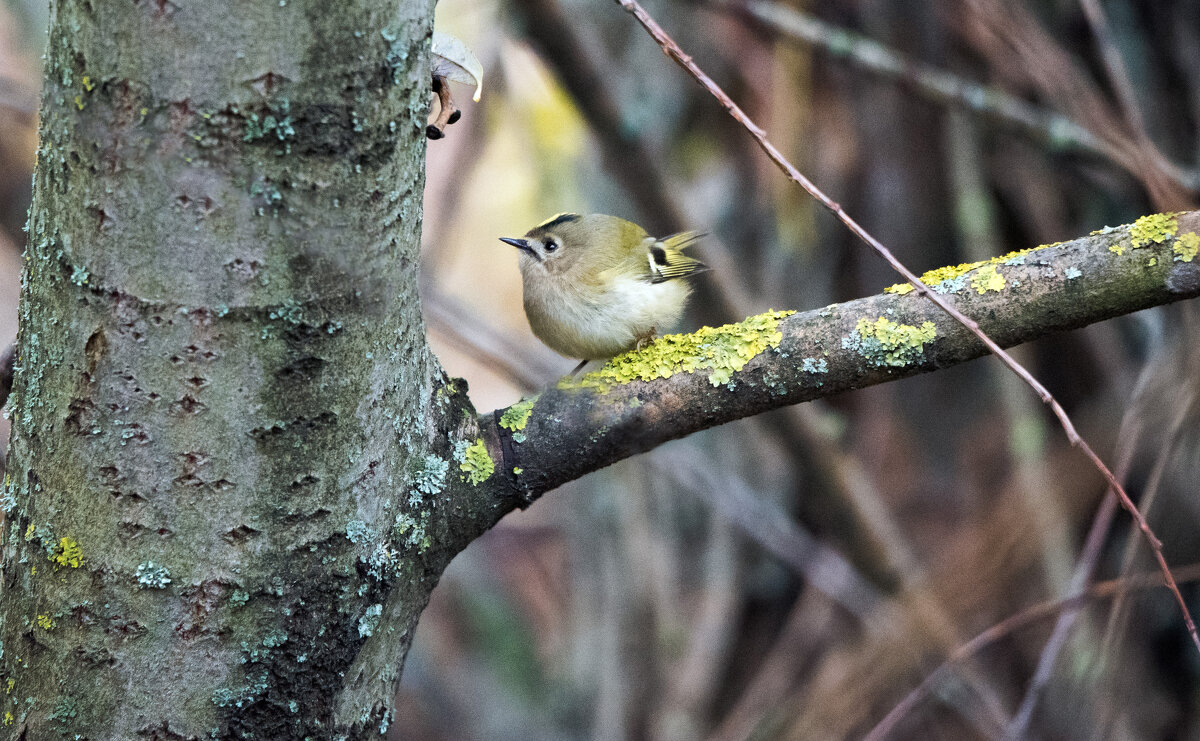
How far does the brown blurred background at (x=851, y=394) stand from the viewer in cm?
299

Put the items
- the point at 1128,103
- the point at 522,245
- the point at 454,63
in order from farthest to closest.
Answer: the point at 522,245 < the point at 1128,103 < the point at 454,63

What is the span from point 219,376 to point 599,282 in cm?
153

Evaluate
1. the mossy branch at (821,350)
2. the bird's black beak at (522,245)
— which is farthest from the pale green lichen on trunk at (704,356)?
the bird's black beak at (522,245)

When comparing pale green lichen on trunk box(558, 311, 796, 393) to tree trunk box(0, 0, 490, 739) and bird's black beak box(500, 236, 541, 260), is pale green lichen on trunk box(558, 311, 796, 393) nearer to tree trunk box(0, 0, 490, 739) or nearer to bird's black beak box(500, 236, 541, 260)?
tree trunk box(0, 0, 490, 739)

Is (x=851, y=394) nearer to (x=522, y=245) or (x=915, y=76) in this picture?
(x=915, y=76)

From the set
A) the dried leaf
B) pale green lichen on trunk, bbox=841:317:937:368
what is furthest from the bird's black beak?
pale green lichen on trunk, bbox=841:317:937:368

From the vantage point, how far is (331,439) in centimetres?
114

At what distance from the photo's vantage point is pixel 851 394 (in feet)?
12.6

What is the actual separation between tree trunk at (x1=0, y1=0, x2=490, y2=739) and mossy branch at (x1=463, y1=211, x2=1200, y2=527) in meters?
0.20

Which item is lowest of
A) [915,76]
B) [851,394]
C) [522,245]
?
[851,394]

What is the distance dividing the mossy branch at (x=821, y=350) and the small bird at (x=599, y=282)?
860mm

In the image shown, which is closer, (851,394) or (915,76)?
(915,76)

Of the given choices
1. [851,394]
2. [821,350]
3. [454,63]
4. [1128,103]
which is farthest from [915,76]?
[454,63]

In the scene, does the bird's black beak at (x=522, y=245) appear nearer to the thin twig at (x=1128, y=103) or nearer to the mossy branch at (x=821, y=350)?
the mossy branch at (x=821, y=350)
